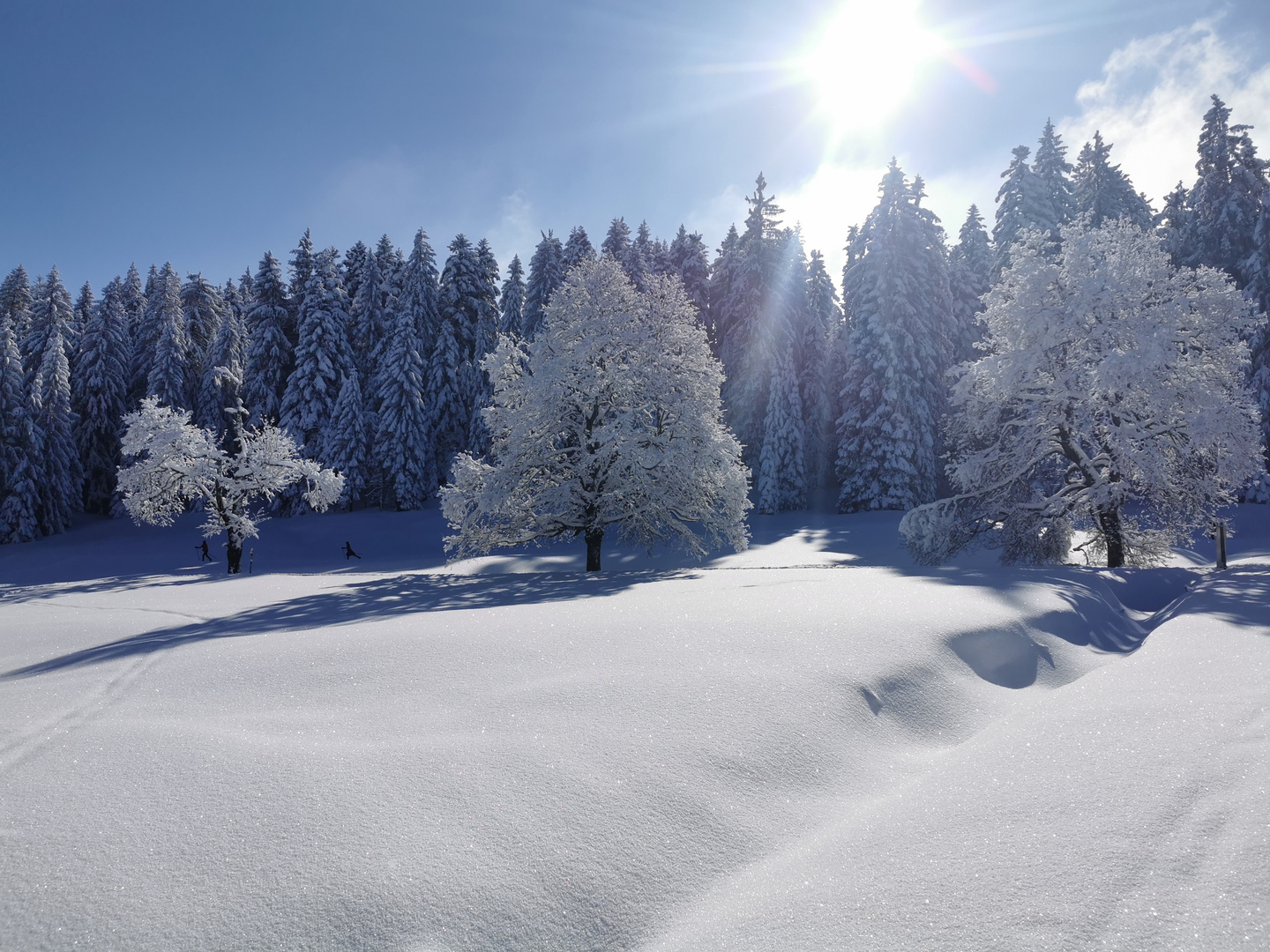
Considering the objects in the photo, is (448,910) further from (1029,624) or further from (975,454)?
(975,454)

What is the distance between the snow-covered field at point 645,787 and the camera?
2332mm

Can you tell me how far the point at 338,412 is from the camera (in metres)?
38.3

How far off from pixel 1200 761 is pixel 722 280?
3839 cm

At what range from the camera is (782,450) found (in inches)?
1339

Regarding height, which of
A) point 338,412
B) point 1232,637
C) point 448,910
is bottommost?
point 1232,637

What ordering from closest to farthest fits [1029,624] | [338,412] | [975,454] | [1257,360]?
[1029,624] → [975,454] → [1257,360] → [338,412]

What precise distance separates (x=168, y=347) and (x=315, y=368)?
506 inches

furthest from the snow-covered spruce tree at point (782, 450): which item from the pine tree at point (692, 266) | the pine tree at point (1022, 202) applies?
the pine tree at point (1022, 202)

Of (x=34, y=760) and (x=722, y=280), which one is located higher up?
(x=722, y=280)

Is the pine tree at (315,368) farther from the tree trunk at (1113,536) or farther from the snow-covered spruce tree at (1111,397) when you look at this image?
the tree trunk at (1113,536)

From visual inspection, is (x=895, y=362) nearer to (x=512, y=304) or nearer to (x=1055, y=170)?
(x=1055, y=170)

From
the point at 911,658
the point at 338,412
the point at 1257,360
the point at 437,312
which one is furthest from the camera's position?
the point at 437,312

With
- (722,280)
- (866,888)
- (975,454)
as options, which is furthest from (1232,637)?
(722,280)

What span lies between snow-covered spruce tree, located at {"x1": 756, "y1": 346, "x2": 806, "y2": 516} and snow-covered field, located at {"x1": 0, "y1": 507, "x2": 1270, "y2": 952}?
26649mm
